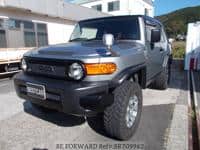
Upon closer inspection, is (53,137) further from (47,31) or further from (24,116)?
(47,31)

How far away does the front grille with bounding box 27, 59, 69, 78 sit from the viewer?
2957mm

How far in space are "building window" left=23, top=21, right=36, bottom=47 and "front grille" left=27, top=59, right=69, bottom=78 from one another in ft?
29.2

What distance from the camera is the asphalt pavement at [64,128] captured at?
3195 mm

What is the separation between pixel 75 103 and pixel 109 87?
1.67 feet

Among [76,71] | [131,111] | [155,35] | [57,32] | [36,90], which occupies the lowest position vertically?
[131,111]

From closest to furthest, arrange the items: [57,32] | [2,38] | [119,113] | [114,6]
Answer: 1. [119,113]
2. [2,38]
3. [57,32]
4. [114,6]

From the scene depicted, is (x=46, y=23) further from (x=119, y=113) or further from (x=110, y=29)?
(x=119, y=113)

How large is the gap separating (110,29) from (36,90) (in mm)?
1988

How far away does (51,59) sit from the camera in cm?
307

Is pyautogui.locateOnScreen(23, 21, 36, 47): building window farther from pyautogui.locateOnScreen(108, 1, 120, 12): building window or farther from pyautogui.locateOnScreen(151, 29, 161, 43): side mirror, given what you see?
pyautogui.locateOnScreen(108, 1, 120, 12): building window

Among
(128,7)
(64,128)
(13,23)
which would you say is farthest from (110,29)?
(128,7)

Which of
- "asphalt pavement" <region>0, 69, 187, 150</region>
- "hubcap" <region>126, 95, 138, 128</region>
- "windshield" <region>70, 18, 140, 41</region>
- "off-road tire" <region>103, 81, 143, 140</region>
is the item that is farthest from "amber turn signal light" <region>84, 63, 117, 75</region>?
"windshield" <region>70, 18, 140, 41</region>

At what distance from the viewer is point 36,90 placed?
3.11 m

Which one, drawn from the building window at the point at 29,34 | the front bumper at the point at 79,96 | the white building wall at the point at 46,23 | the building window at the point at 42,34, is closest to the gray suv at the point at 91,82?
the front bumper at the point at 79,96
